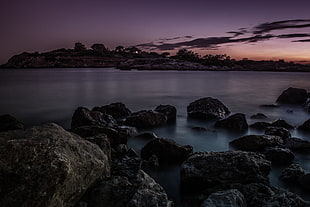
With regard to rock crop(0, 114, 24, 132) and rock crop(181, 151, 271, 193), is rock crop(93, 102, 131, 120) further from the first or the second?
rock crop(181, 151, 271, 193)

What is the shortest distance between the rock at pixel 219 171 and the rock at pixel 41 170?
212 cm

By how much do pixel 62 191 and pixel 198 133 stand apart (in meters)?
6.78

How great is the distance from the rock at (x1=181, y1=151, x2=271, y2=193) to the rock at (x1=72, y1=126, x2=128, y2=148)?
2.28m

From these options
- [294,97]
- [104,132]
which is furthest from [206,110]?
[294,97]

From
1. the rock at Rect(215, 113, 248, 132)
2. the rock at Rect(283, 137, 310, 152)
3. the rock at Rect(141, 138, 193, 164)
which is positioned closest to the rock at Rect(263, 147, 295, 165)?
the rock at Rect(283, 137, 310, 152)

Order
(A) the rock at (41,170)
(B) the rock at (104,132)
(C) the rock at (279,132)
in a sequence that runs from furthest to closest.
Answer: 1. (C) the rock at (279,132)
2. (B) the rock at (104,132)
3. (A) the rock at (41,170)

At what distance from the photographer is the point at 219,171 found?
509 centimetres

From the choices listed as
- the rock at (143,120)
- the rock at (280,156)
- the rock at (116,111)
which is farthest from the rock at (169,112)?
the rock at (280,156)

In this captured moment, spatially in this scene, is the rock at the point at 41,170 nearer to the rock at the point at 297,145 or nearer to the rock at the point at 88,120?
the rock at the point at 88,120

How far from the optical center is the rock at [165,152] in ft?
21.1

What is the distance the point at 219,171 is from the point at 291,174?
176 centimetres

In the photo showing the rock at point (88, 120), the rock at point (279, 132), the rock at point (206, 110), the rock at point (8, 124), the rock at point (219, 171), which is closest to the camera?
the rock at point (219, 171)

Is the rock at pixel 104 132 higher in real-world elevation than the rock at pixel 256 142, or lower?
higher

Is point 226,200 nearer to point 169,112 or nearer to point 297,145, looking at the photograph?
point 297,145
